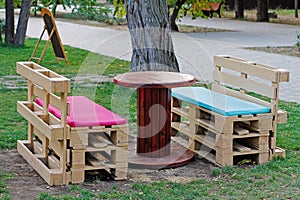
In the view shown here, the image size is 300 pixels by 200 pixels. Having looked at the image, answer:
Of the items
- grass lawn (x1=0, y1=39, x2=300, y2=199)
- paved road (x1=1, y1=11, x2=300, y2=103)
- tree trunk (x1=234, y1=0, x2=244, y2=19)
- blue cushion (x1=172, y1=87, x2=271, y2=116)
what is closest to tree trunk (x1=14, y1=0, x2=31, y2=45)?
paved road (x1=1, y1=11, x2=300, y2=103)

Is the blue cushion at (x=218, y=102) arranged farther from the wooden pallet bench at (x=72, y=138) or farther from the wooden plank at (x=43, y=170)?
the wooden plank at (x=43, y=170)

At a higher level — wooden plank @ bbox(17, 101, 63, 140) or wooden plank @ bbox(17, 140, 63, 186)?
wooden plank @ bbox(17, 101, 63, 140)

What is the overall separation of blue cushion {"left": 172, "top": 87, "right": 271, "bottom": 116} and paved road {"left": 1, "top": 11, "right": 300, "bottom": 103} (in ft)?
11.8

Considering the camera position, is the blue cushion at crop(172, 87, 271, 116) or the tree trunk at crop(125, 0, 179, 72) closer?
the blue cushion at crop(172, 87, 271, 116)

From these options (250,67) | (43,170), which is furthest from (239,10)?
(43,170)

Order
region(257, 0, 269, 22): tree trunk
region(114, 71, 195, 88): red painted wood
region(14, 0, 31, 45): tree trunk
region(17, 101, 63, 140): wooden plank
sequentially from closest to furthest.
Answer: region(17, 101, 63, 140): wooden plank → region(114, 71, 195, 88): red painted wood → region(14, 0, 31, 45): tree trunk → region(257, 0, 269, 22): tree trunk

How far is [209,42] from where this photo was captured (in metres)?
20.3

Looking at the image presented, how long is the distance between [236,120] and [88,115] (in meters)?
1.40

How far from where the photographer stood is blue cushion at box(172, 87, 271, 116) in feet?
20.5

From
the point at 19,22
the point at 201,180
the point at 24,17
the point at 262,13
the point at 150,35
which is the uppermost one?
the point at 262,13

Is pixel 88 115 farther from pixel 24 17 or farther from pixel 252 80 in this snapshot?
pixel 24 17

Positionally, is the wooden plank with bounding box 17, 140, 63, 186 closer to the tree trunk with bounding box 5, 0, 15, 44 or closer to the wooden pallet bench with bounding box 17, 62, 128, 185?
the wooden pallet bench with bounding box 17, 62, 128, 185

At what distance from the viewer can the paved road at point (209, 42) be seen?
14.1 m

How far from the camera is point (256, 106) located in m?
6.43
